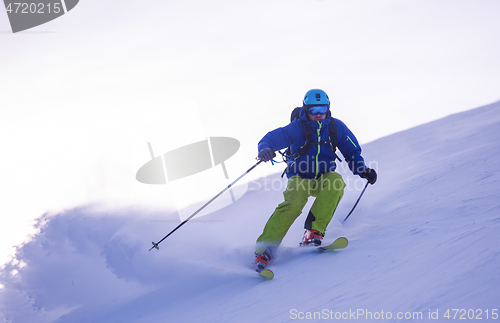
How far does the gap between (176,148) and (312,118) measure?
402 cm

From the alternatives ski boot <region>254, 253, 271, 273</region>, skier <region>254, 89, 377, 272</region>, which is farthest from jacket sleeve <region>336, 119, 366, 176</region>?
ski boot <region>254, 253, 271, 273</region>

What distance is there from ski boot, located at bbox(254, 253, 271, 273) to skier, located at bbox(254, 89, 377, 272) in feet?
0.11

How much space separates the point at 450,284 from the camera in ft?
6.08

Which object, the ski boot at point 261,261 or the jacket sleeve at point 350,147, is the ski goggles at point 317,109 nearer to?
the jacket sleeve at point 350,147

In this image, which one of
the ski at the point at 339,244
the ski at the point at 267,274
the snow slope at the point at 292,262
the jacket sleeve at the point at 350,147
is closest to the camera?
the snow slope at the point at 292,262

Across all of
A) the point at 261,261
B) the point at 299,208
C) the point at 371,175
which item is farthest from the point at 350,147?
the point at 261,261

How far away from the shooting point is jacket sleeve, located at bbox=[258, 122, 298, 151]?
11.9ft

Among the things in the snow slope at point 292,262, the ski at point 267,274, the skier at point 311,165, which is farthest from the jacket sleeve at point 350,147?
the ski at point 267,274

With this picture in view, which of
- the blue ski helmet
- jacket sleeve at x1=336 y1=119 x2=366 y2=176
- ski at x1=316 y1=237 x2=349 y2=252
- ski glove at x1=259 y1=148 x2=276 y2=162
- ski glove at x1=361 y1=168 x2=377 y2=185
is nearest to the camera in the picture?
ski at x1=316 y1=237 x2=349 y2=252

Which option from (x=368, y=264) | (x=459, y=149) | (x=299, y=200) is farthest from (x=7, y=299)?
(x=459, y=149)

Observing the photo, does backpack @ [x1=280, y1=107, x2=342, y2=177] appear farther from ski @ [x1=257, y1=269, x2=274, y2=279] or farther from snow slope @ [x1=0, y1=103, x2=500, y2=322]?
ski @ [x1=257, y1=269, x2=274, y2=279]

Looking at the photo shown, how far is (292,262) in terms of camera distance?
329cm

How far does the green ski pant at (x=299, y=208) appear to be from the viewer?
3486 millimetres

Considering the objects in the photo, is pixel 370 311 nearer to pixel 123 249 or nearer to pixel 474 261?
pixel 474 261
